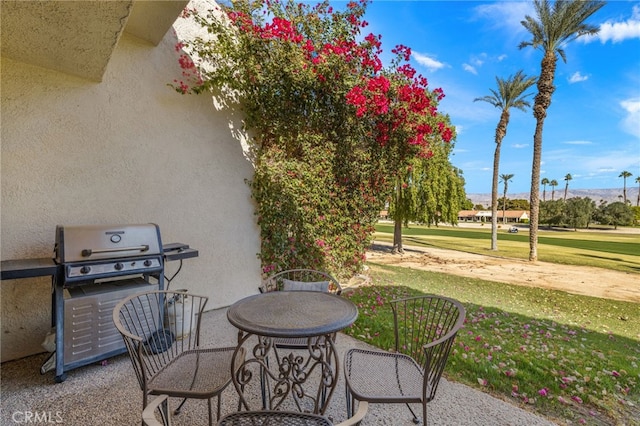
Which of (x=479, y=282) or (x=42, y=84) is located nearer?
(x=42, y=84)

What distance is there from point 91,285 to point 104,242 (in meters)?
0.46

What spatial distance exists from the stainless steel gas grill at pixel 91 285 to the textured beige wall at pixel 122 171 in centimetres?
58

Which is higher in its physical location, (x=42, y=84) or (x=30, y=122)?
(x=42, y=84)

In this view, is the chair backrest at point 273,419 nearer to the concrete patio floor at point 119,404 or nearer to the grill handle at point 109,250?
the concrete patio floor at point 119,404

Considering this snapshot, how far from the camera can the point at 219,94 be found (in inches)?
156

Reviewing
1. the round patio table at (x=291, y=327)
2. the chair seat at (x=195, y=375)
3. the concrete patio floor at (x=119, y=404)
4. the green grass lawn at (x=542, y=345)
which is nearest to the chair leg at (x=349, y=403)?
the round patio table at (x=291, y=327)

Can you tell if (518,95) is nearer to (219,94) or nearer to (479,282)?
(479,282)

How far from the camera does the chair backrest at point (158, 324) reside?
177 centimetres

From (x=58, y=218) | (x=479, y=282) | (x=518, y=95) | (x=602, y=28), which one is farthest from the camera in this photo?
(x=518, y=95)

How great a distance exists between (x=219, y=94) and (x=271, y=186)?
155 centimetres

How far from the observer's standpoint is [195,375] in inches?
60.6

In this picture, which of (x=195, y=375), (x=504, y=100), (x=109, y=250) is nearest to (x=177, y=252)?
(x=109, y=250)

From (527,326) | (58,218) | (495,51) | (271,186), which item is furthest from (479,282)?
(495,51)

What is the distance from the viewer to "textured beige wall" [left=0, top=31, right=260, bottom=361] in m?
2.56
